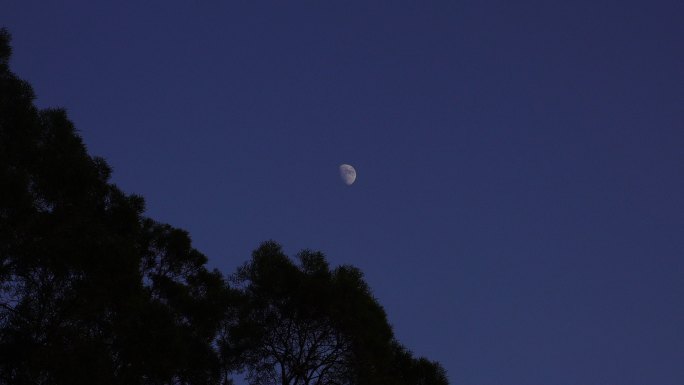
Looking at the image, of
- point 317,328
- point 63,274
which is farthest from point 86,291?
point 317,328

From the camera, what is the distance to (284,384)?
3331 centimetres

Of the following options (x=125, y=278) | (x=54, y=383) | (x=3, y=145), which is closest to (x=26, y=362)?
(x=54, y=383)

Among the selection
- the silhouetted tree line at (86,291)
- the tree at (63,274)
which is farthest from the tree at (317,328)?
the tree at (63,274)

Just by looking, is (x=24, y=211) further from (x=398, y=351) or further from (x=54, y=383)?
(x=398, y=351)

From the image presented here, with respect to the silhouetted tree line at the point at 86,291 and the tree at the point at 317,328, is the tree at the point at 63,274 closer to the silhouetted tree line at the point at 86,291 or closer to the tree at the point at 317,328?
the silhouetted tree line at the point at 86,291

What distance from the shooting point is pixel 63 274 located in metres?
23.5

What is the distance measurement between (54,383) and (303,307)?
15.4 m

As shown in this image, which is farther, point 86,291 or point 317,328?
point 317,328

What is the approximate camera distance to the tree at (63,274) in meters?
22.0

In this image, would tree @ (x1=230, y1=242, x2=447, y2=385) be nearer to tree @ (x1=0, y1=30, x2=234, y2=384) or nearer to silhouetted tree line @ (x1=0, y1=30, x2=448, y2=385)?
silhouetted tree line @ (x1=0, y1=30, x2=448, y2=385)

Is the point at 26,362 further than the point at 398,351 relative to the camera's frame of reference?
No

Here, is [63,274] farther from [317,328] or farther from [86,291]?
[317,328]

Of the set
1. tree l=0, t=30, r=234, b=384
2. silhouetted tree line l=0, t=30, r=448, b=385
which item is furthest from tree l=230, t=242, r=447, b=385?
tree l=0, t=30, r=234, b=384

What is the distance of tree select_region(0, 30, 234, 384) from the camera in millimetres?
21953
